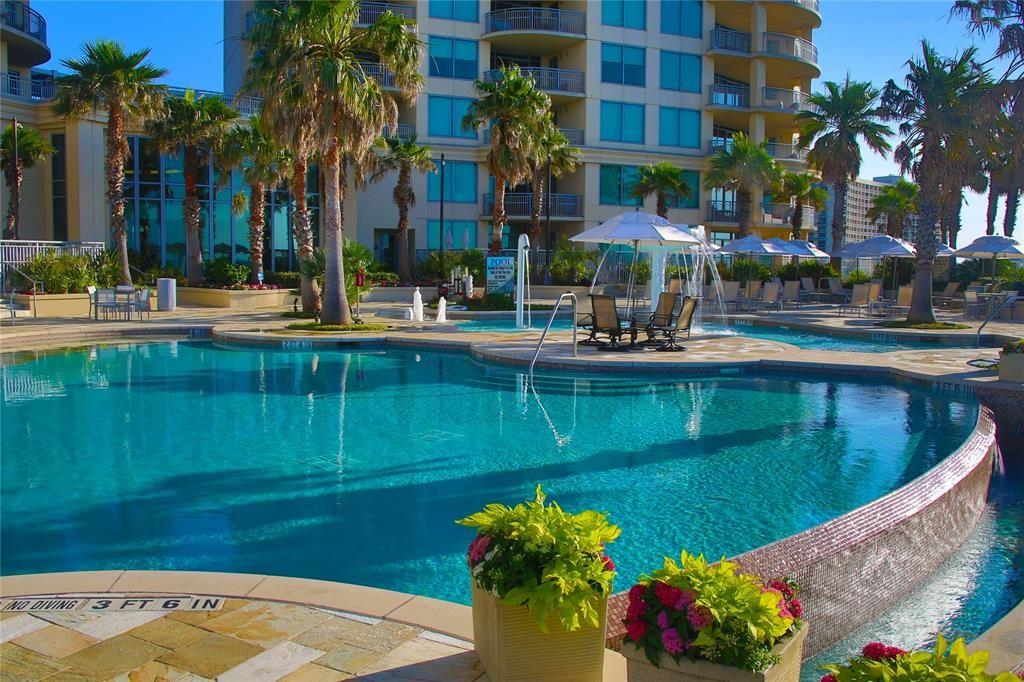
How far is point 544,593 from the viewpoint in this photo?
3193mm

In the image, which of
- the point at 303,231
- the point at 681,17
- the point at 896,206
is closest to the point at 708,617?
the point at 303,231

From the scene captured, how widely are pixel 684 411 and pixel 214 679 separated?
8.55 meters

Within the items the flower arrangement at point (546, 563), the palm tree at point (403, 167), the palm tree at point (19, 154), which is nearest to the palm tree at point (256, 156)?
the palm tree at point (403, 167)

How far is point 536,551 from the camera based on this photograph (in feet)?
10.9

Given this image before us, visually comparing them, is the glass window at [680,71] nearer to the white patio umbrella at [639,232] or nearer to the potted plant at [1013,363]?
the white patio umbrella at [639,232]

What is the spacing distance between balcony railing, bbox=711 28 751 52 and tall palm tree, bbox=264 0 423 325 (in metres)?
25.0

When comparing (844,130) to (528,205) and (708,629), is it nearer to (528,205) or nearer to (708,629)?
(528,205)

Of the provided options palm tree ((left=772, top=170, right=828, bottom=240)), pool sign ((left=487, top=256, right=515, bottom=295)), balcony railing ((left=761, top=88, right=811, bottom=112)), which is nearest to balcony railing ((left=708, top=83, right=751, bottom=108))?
balcony railing ((left=761, top=88, right=811, bottom=112))

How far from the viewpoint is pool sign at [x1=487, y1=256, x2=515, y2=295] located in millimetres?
25688

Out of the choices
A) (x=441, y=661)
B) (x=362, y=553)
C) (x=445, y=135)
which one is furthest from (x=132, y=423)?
(x=445, y=135)

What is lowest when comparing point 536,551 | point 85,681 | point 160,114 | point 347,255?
point 85,681

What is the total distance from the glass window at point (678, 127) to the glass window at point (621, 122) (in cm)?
107

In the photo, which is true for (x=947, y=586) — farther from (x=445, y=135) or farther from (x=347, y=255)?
(x=445, y=135)

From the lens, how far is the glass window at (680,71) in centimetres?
3969
